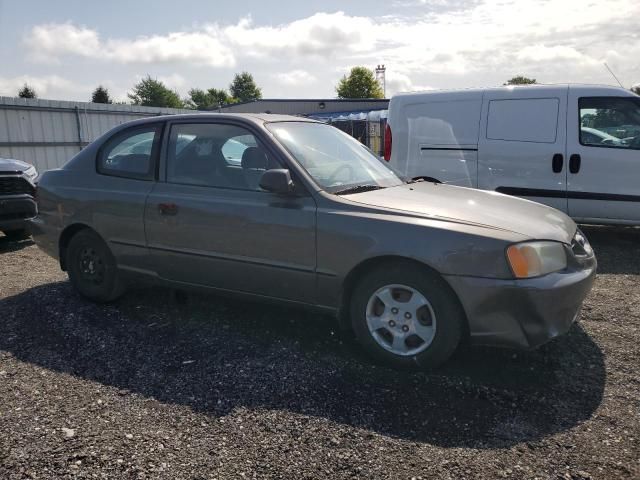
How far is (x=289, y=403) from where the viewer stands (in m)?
2.97

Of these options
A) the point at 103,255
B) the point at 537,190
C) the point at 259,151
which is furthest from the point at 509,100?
the point at 103,255

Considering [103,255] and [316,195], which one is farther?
[103,255]

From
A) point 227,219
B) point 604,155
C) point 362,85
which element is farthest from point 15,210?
point 362,85

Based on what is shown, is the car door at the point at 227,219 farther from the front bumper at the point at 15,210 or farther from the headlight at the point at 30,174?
the headlight at the point at 30,174

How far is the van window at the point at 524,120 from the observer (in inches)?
265

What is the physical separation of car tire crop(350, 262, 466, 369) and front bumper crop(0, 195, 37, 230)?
546 centimetres

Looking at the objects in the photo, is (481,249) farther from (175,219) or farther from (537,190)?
(537,190)

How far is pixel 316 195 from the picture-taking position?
3.50 metres

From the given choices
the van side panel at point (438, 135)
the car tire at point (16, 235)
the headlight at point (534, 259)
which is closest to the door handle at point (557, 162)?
the van side panel at point (438, 135)

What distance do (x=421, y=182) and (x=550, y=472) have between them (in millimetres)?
2599

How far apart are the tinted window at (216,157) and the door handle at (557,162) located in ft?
14.7

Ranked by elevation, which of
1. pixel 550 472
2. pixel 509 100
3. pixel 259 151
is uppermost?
pixel 509 100

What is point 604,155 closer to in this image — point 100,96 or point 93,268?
point 93,268

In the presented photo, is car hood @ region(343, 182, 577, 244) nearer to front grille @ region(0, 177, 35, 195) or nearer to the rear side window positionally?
the rear side window
